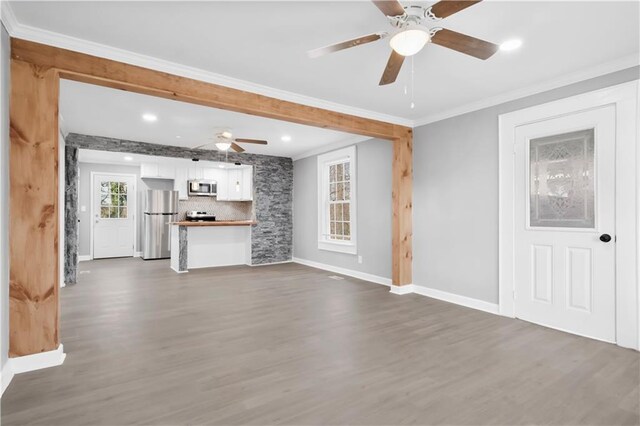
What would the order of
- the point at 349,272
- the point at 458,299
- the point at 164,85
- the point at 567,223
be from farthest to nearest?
the point at 349,272 < the point at 458,299 < the point at 567,223 < the point at 164,85

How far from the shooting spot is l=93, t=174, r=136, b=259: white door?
28.1ft

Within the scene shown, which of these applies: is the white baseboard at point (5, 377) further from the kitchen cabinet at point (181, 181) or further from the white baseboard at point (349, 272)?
the kitchen cabinet at point (181, 181)

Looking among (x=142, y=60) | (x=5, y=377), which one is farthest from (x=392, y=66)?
(x=5, y=377)

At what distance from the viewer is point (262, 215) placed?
768 centimetres

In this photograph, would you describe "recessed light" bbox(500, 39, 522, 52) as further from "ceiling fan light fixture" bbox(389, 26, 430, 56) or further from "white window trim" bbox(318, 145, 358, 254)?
"white window trim" bbox(318, 145, 358, 254)

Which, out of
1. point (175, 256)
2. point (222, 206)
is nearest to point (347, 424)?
point (175, 256)

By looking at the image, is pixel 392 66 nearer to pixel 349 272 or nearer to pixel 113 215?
pixel 349 272

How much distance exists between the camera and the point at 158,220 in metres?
8.70

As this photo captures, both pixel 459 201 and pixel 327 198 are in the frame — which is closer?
pixel 459 201

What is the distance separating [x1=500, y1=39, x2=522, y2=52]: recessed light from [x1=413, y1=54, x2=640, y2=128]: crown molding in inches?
39.1

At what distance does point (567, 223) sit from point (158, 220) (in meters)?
8.59

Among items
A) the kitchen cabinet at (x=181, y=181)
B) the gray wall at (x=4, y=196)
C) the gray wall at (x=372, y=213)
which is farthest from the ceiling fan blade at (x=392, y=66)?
the kitchen cabinet at (x=181, y=181)

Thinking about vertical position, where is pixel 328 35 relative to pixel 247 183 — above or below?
above

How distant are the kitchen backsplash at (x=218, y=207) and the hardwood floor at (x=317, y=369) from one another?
14.1 feet
